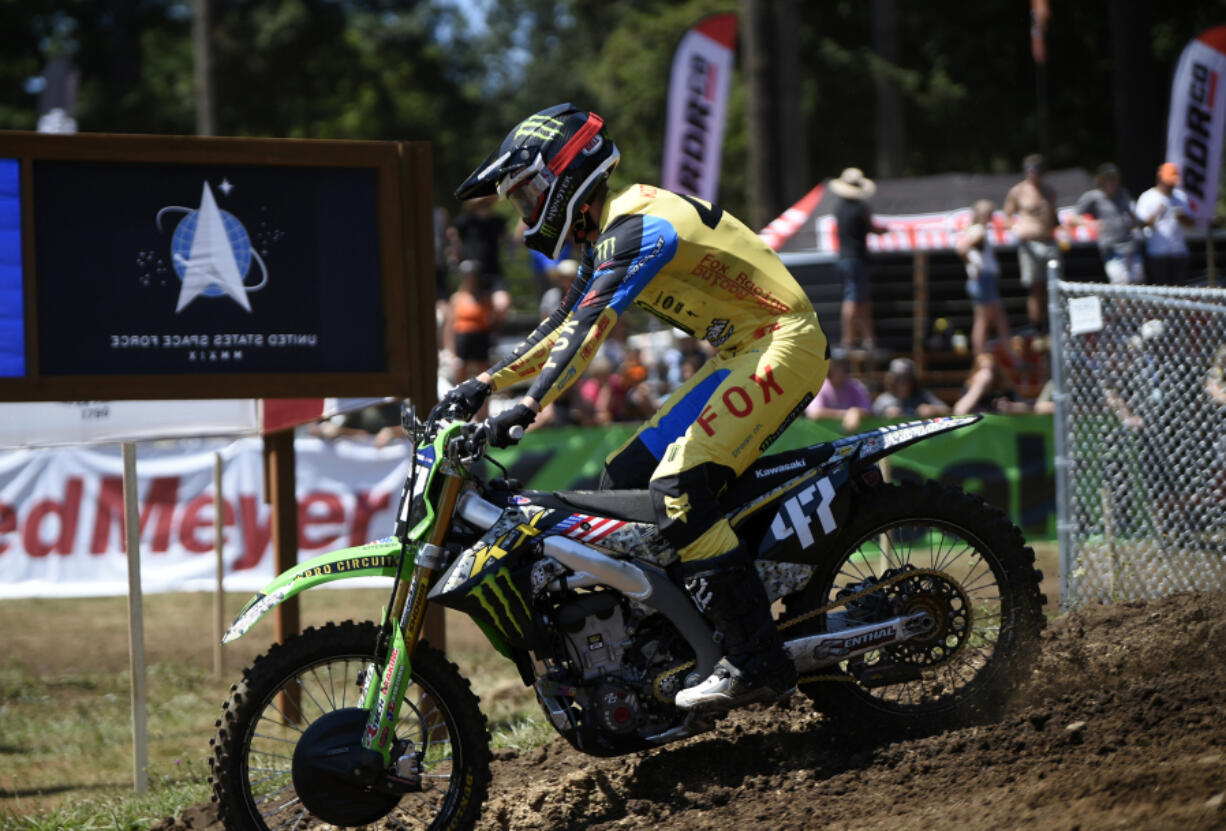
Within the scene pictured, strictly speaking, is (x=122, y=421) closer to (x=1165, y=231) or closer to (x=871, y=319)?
(x=871, y=319)

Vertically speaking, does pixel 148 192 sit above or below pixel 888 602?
above

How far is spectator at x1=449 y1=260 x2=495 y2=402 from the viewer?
1421 cm

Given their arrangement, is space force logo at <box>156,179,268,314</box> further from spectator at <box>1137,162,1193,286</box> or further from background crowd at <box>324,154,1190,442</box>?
spectator at <box>1137,162,1193,286</box>

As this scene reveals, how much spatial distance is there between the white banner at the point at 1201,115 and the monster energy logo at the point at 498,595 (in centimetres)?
1593

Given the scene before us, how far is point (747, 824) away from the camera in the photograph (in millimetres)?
4949

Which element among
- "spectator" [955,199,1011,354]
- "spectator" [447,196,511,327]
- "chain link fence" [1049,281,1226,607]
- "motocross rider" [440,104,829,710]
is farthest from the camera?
"spectator" [447,196,511,327]

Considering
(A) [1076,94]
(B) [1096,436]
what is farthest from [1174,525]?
(A) [1076,94]

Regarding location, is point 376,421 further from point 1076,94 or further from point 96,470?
point 1076,94

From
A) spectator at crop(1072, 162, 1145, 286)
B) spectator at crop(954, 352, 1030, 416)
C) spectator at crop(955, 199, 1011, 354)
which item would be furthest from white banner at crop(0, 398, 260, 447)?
spectator at crop(1072, 162, 1145, 286)

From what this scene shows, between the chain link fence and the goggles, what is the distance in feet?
11.3

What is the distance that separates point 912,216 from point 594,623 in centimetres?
1592

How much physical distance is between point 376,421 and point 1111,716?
11288 millimetres

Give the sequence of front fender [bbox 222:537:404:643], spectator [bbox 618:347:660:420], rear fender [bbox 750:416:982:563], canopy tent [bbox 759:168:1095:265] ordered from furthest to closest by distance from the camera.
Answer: canopy tent [bbox 759:168:1095:265], spectator [bbox 618:347:660:420], rear fender [bbox 750:416:982:563], front fender [bbox 222:537:404:643]

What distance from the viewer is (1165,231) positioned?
13.7 m
